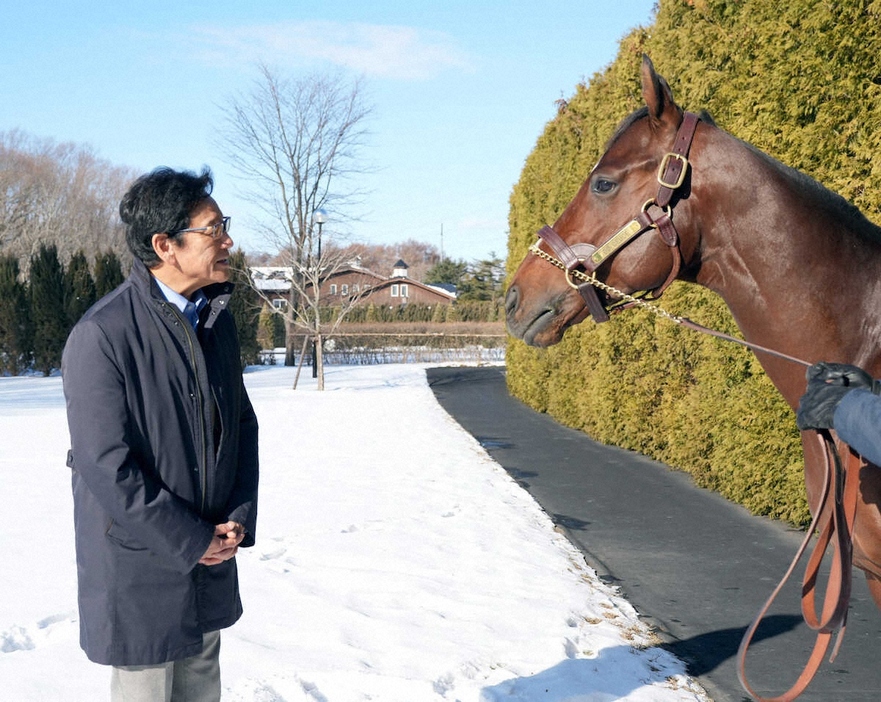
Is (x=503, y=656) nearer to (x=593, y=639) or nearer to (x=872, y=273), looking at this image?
(x=593, y=639)

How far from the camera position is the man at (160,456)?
7.06 feet

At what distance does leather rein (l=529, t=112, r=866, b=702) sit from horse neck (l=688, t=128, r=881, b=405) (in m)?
→ 0.09

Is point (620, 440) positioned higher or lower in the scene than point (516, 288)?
lower

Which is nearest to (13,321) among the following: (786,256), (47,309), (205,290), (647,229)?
(47,309)

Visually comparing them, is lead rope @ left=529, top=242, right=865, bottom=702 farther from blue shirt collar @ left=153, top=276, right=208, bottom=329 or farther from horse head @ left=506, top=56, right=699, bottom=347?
blue shirt collar @ left=153, top=276, right=208, bottom=329

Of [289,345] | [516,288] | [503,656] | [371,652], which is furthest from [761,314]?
[289,345]

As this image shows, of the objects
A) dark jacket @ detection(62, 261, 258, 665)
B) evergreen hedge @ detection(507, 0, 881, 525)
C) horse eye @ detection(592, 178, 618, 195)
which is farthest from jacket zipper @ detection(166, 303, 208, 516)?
evergreen hedge @ detection(507, 0, 881, 525)

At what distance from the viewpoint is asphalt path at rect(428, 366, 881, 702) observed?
12.8 ft

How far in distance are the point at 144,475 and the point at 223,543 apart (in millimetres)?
321

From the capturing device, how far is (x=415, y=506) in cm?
721

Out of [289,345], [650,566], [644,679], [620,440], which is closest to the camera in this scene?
[644,679]

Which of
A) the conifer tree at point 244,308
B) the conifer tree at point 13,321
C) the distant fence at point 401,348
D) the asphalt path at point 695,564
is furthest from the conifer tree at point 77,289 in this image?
the asphalt path at point 695,564

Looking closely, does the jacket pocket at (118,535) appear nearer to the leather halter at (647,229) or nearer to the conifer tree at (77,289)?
the leather halter at (647,229)

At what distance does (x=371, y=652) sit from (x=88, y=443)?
2.26m
